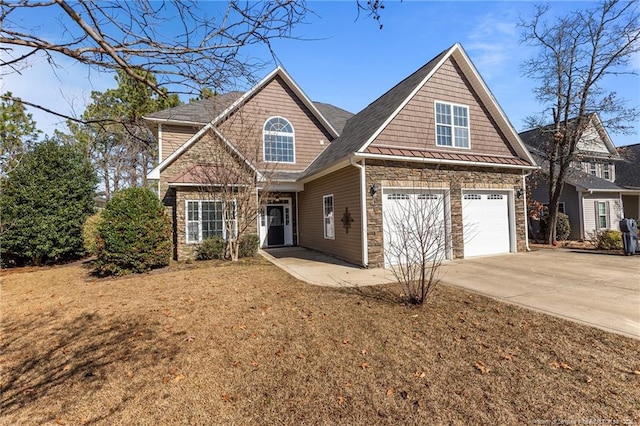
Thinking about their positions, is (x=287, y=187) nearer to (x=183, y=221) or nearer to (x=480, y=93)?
(x=183, y=221)

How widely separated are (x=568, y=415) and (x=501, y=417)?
597mm

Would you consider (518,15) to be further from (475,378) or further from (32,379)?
(32,379)

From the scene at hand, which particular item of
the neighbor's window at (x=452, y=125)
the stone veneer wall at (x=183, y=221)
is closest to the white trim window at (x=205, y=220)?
the stone veneer wall at (x=183, y=221)

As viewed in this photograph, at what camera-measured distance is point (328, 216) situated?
12352 millimetres

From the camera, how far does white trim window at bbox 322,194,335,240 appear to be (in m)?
12.0

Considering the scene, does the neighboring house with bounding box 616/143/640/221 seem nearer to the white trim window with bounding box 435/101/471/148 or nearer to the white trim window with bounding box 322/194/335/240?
the white trim window with bounding box 435/101/471/148

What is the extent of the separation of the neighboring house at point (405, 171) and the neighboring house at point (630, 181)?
14391 millimetres

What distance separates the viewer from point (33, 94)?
138 inches

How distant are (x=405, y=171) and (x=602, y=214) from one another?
16.0m

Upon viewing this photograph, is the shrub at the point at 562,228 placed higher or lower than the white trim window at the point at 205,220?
lower

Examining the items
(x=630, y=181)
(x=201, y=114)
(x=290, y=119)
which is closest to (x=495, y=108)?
(x=290, y=119)

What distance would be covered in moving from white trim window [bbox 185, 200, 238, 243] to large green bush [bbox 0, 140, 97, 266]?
18.1 ft

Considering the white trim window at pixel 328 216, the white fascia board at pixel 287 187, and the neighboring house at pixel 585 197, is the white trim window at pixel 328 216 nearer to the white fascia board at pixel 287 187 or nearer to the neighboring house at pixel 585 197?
the white fascia board at pixel 287 187

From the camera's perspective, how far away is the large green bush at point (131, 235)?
9219 mm
